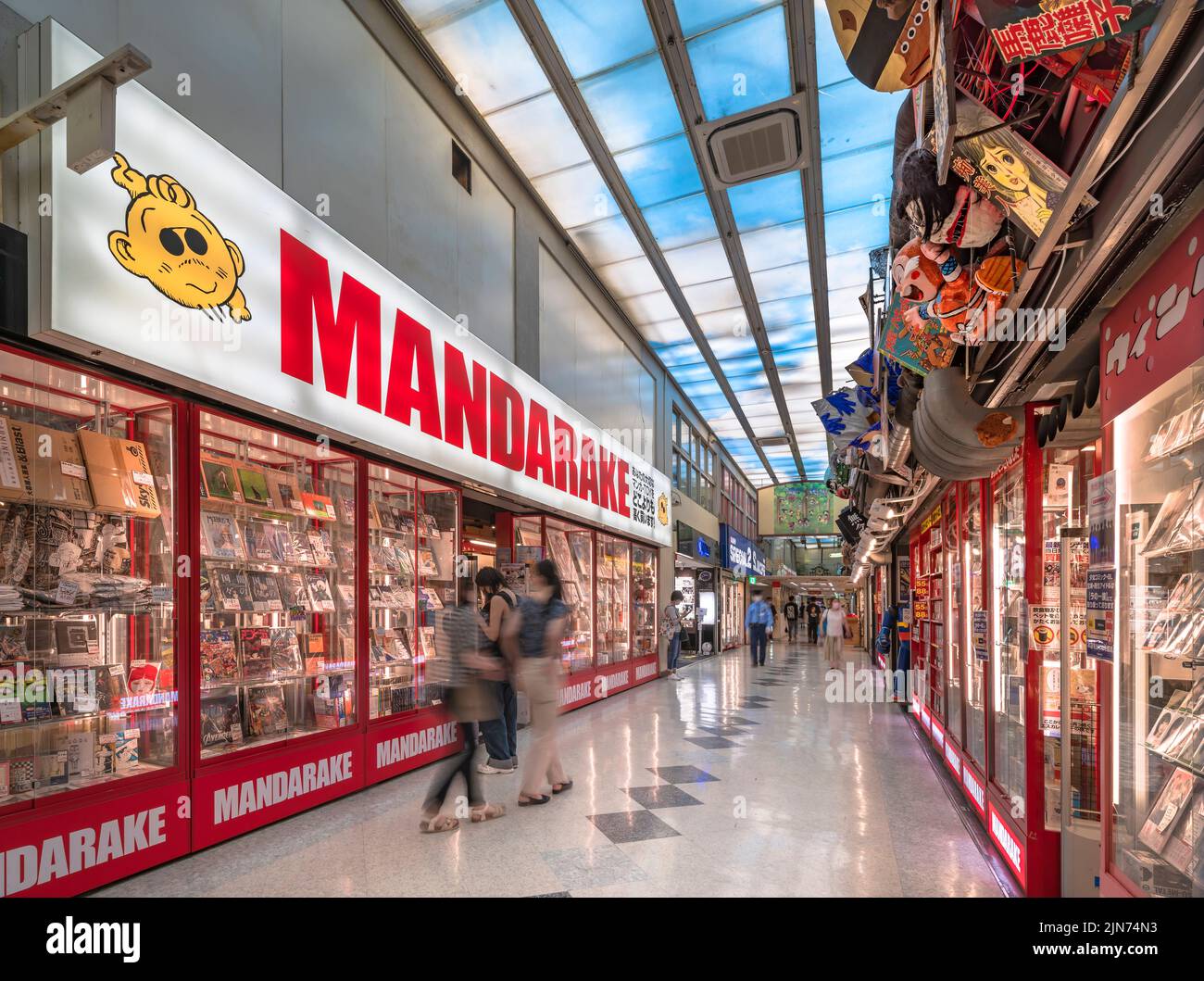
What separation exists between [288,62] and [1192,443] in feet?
16.2

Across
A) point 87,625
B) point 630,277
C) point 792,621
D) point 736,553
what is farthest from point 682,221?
point 792,621

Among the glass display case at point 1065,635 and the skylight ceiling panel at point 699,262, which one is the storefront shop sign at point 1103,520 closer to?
the glass display case at point 1065,635

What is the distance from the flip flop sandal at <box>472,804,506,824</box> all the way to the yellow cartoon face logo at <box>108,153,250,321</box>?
3.06m

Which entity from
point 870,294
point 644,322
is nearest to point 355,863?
point 870,294

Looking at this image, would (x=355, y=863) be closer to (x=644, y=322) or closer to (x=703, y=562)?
(x=644, y=322)

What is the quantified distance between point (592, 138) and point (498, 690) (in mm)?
5039

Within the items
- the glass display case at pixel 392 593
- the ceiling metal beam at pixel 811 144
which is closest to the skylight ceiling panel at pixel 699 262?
the ceiling metal beam at pixel 811 144

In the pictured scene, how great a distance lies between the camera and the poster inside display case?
2932mm

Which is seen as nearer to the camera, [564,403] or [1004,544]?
[1004,544]

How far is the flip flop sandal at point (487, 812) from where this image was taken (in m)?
4.09

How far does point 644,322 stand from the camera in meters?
11.3

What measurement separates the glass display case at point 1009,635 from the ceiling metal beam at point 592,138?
4607 millimetres

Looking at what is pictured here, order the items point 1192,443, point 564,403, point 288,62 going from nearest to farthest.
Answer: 1. point 1192,443
2. point 288,62
3. point 564,403

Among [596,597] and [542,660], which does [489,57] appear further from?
[596,597]
